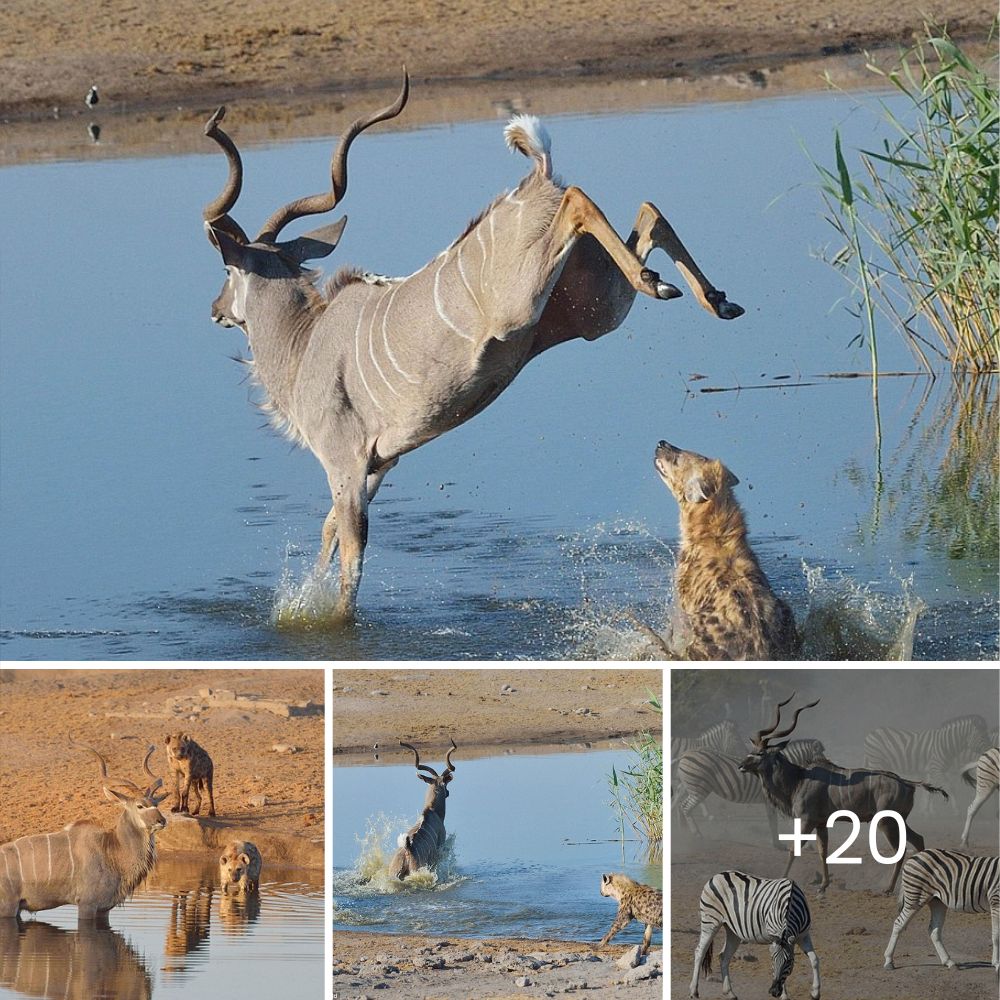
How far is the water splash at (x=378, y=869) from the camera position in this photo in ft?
17.8

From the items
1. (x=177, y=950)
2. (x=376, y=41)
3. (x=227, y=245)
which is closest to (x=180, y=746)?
(x=177, y=950)

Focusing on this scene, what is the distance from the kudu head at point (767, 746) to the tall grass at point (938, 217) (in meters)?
2.84

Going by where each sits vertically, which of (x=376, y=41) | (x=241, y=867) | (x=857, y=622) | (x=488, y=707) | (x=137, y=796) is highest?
(x=376, y=41)

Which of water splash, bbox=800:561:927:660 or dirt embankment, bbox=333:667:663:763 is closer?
dirt embankment, bbox=333:667:663:763

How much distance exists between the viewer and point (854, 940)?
5379 mm

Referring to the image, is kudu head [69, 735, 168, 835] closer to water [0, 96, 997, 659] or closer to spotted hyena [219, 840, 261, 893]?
spotted hyena [219, 840, 261, 893]

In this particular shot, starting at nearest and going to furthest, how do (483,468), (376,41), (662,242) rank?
(662,242) → (483,468) → (376,41)

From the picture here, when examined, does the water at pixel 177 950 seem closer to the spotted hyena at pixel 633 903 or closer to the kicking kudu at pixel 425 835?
the kicking kudu at pixel 425 835

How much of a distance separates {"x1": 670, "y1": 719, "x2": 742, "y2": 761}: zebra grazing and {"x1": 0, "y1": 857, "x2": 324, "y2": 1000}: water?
3.39 feet

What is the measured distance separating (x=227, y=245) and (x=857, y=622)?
2.91 m

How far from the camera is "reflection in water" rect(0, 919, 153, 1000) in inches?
211

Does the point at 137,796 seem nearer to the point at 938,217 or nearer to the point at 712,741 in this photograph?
the point at 712,741

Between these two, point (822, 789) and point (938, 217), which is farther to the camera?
point (938, 217)

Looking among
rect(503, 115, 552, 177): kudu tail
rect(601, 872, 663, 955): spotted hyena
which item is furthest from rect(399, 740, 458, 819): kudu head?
rect(503, 115, 552, 177): kudu tail
